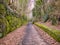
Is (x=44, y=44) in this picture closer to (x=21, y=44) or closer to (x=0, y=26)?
(x=21, y=44)

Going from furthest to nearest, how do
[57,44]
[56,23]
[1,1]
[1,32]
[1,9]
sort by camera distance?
[56,23] < [1,1] < [1,9] < [1,32] < [57,44]

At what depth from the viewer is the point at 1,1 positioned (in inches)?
671

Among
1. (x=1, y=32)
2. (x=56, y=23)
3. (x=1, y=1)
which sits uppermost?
(x=1, y=1)

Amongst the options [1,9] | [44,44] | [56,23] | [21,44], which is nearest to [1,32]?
[1,9]

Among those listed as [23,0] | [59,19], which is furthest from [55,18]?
[23,0]

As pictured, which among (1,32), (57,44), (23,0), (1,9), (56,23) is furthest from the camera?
(23,0)

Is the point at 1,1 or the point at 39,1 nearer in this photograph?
the point at 1,1

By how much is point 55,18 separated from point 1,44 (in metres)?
16.7

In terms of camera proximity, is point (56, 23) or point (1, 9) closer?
point (1, 9)

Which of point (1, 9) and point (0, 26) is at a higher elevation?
point (1, 9)

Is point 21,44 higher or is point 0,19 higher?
point 0,19

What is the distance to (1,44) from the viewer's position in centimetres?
1048

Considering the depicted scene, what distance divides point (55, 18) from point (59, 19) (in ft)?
2.73

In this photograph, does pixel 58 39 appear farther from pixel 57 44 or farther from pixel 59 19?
pixel 59 19
